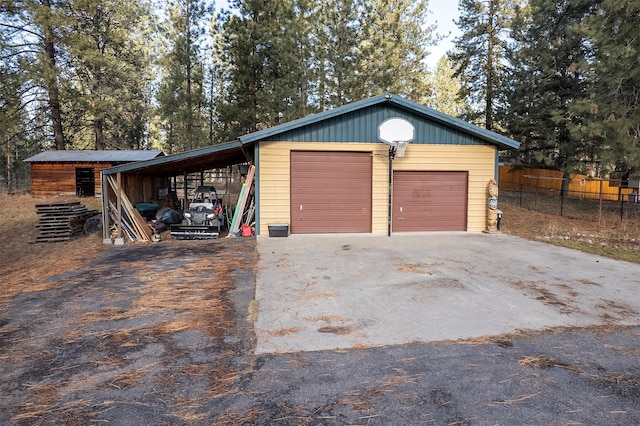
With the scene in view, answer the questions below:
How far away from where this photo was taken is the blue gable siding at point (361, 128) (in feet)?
36.3

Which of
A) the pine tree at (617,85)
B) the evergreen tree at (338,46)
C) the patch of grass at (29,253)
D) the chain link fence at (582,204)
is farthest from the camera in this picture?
the evergreen tree at (338,46)

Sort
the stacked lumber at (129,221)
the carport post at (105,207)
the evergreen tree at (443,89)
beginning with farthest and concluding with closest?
the evergreen tree at (443,89)
the stacked lumber at (129,221)
the carport post at (105,207)

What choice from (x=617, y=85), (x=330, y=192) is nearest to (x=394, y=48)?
(x=617, y=85)

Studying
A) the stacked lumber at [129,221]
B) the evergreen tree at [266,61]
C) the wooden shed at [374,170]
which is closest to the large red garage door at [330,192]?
the wooden shed at [374,170]

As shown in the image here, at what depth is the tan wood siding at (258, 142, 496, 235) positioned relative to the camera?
11.0m

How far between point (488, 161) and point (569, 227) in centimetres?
371

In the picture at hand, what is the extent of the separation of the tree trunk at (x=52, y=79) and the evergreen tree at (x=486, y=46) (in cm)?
2205

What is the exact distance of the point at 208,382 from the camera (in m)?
3.06

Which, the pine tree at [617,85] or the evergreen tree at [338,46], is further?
the evergreen tree at [338,46]

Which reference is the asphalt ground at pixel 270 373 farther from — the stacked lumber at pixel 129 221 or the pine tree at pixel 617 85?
the pine tree at pixel 617 85

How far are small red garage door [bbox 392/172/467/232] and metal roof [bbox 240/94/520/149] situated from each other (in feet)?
3.68

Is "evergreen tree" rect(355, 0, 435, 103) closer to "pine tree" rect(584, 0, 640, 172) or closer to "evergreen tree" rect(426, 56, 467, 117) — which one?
"pine tree" rect(584, 0, 640, 172)

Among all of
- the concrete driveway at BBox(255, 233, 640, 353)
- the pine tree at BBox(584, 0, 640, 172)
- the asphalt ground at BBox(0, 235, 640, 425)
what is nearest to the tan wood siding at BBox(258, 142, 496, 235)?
the concrete driveway at BBox(255, 233, 640, 353)

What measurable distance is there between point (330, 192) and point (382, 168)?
5.63 ft
